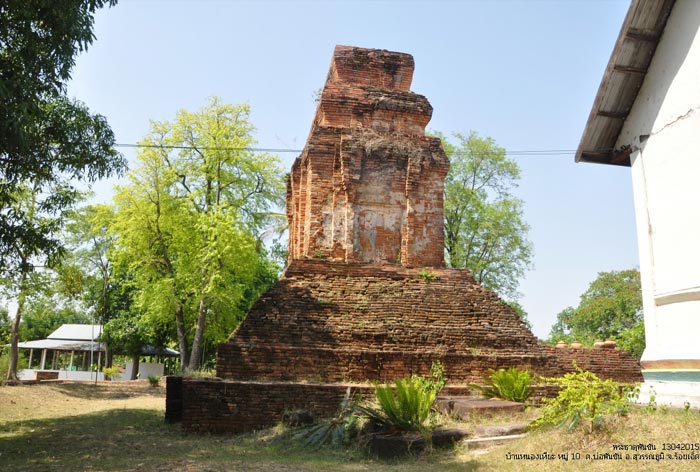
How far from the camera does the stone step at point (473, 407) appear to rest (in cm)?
808

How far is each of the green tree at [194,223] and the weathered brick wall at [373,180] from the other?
7240mm

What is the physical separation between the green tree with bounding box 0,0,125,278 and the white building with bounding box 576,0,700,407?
6943 millimetres

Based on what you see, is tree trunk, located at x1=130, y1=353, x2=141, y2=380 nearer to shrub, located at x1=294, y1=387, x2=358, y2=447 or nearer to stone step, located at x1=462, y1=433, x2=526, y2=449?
shrub, located at x1=294, y1=387, x2=358, y2=447

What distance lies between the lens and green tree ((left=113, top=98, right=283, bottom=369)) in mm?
20703

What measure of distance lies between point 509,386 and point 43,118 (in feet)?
28.3

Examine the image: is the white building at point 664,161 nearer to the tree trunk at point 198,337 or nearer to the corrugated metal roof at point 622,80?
the corrugated metal roof at point 622,80

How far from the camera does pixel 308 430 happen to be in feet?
26.6

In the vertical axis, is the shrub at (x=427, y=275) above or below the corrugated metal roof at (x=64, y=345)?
above

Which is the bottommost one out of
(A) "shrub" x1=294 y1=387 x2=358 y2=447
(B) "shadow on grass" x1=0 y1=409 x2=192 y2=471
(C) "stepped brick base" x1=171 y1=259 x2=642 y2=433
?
(B) "shadow on grass" x1=0 y1=409 x2=192 y2=471

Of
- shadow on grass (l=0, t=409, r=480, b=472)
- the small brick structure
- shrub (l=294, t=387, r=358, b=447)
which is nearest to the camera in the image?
shadow on grass (l=0, t=409, r=480, b=472)

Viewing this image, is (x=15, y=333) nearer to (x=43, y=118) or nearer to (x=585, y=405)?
(x=43, y=118)

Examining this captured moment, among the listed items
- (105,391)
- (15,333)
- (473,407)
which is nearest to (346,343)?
(473,407)

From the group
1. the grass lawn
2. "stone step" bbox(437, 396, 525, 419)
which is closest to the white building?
the grass lawn

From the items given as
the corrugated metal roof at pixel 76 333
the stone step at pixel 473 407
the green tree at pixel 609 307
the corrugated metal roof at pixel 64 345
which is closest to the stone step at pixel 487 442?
the stone step at pixel 473 407
